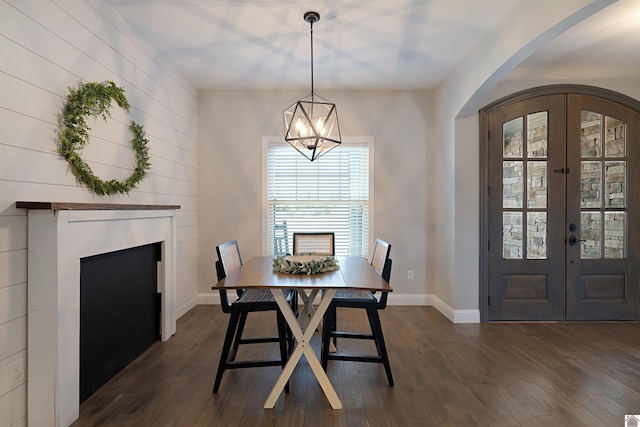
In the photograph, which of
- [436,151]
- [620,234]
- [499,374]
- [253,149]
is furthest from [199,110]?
[620,234]

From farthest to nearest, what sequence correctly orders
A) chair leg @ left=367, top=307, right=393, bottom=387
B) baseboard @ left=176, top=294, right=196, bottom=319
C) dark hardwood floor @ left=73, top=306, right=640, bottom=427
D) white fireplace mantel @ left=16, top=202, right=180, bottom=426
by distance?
baseboard @ left=176, top=294, right=196, bottom=319 < chair leg @ left=367, top=307, right=393, bottom=387 < dark hardwood floor @ left=73, top=306, right=640, bottom=427 < white fireplace mantel @ left=16, top=202, right=180, bottom=426

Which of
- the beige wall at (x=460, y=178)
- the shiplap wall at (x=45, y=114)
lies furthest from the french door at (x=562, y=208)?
the shiplap wall at (x=45, y=114)

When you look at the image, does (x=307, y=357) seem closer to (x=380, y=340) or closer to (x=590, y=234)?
(x=380, y=340)

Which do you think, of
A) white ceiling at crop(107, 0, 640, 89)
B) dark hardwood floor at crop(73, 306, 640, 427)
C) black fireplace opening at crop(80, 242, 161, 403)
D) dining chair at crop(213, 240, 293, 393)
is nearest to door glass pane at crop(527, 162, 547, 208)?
white ceiling at crop(107, 0, 640, 89)

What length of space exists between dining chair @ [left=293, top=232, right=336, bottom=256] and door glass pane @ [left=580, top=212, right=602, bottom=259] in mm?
2736

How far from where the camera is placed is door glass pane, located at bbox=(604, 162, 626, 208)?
3.94m

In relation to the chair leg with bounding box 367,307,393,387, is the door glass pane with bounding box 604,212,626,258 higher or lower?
higher

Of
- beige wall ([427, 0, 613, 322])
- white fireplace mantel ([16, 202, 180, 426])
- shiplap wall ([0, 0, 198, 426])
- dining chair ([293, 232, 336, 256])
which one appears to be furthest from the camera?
dining chair ([293, 232, 336, 256])

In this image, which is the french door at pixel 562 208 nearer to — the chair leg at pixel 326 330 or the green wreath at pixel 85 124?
the chair leg at pixel 326 330

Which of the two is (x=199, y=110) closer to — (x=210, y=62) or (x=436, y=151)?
(x=210, y=62)

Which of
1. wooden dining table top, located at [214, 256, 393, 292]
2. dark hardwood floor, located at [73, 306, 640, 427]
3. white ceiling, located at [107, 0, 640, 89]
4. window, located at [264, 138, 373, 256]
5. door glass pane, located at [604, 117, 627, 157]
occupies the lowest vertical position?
dark hardwood floor, located at [73, 306, 640, 427]

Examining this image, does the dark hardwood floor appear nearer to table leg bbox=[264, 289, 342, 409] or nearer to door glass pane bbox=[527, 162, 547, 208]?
table leg bbox=[264, 289, 342, 409]

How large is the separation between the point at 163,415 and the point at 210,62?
3.18 meters

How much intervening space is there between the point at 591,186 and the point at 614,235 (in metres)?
0.59
